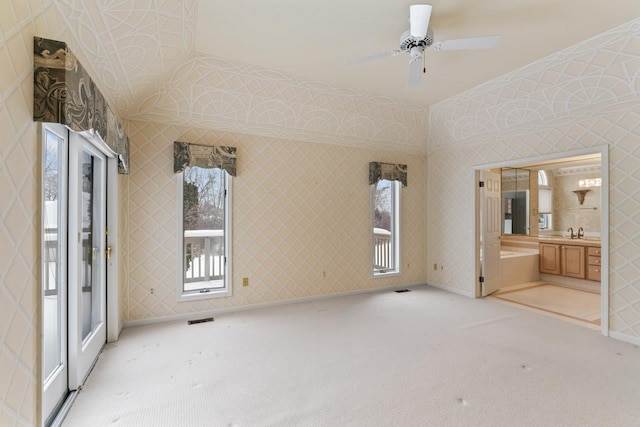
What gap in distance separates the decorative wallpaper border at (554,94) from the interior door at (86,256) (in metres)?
4.47

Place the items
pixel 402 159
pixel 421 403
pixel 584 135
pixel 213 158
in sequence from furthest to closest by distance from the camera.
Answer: pixel 402 159 < pixel 213 158 < pixel 584 135 < pixel 421 403

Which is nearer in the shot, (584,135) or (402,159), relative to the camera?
(584,135)

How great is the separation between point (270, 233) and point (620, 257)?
155 inches

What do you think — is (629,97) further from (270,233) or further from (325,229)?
(270,233)

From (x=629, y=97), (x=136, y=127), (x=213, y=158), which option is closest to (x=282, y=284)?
(x=213, y=158)

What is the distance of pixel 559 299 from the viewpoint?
15.4 ft

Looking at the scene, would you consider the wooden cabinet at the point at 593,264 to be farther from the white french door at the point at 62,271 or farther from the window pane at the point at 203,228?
the white french door at the point at 62,271

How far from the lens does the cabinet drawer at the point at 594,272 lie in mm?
5133

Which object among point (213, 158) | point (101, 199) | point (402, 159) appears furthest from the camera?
point (402, 159)

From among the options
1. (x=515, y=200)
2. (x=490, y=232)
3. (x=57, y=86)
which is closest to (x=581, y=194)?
(x=515, y=200)

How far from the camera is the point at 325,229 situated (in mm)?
4566

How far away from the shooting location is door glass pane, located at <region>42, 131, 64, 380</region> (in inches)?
76.0

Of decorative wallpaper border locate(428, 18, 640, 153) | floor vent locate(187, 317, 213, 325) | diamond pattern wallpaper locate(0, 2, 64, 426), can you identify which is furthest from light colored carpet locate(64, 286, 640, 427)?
decorative wallpaper border locate(428, 18, 640, 153)

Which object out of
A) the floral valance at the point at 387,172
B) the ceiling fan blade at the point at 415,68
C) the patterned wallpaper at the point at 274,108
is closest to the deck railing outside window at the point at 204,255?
the patterned wallpaper at the point at 274,108
